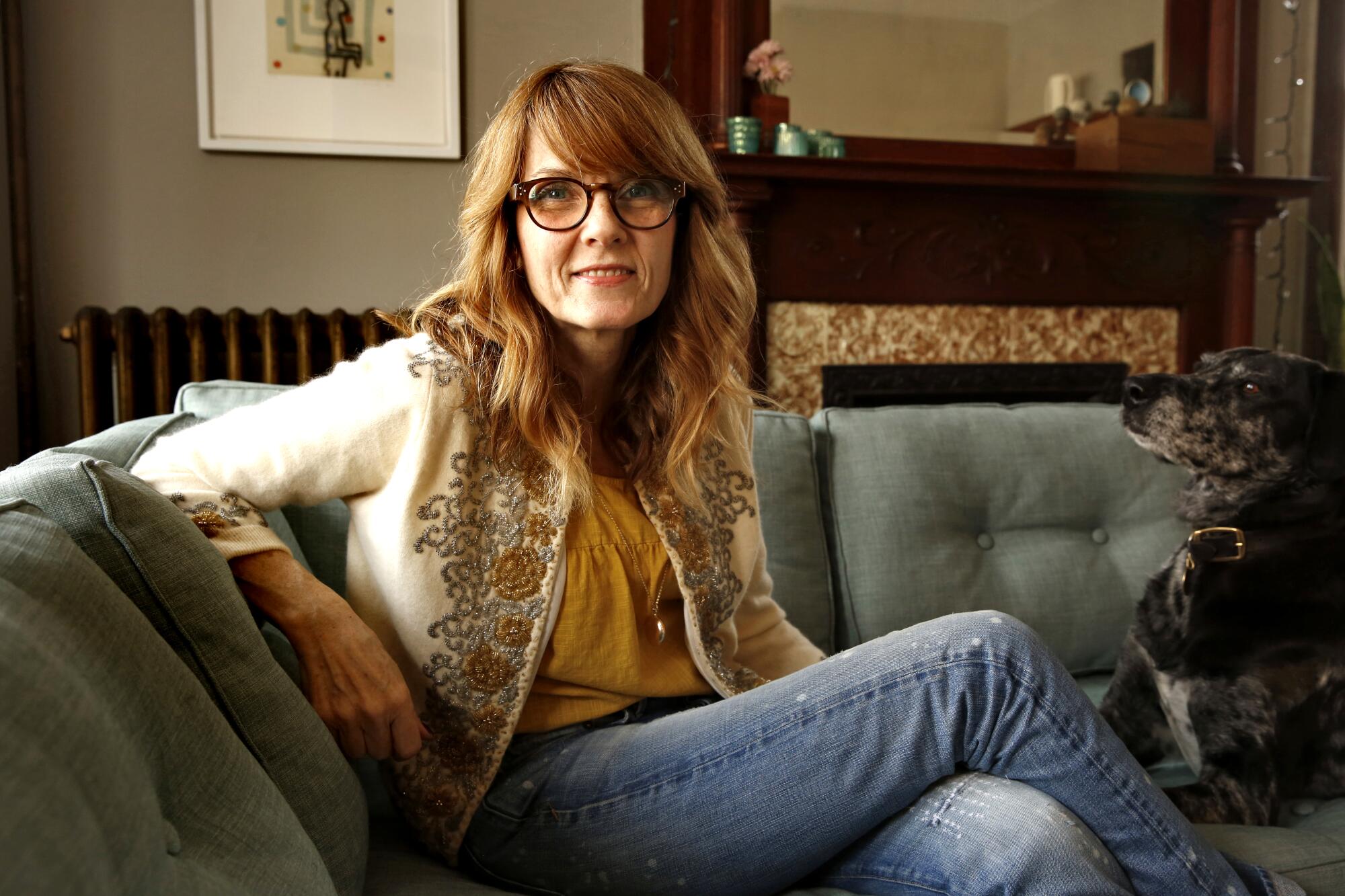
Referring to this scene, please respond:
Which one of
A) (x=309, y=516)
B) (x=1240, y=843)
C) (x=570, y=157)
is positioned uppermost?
(x=570, y=157)

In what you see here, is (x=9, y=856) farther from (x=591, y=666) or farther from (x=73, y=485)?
(x=591, y=666)

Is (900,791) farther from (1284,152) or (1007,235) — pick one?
(1284,152)

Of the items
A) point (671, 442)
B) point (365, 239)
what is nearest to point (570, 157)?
point (671, 442)

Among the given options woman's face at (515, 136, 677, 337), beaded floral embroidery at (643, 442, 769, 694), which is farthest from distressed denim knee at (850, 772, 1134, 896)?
woman's face at (515, 136, 677, 337)

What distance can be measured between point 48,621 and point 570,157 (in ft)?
2.34

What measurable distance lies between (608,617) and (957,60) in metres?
2.96

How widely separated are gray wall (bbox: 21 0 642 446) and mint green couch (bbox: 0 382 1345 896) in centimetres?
161

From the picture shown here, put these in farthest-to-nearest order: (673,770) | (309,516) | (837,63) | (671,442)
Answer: (837,63) → (309,516) → (671,442) → (673,770)

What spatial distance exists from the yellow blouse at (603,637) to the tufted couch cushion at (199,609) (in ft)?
0.91

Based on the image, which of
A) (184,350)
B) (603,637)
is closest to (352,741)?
(603,637)

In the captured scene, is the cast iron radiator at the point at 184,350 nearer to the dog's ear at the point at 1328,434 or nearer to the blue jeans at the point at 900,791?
the blue jeans at the point at 900,791

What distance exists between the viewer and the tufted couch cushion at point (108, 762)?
0.52m

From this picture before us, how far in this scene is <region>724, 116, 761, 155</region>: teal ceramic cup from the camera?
3139 millimetres

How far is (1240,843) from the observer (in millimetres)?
1245
